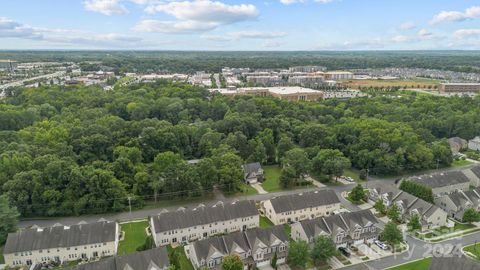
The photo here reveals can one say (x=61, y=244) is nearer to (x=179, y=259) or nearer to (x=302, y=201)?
(x=179, y=259)

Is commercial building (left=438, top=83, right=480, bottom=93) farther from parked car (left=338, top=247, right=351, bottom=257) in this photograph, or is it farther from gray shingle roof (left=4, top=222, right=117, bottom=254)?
gray shingle roof (left=4, top=222, right=117, bottom=254)

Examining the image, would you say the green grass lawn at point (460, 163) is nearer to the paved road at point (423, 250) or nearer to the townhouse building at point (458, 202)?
the townhouse building at point (458, 202)

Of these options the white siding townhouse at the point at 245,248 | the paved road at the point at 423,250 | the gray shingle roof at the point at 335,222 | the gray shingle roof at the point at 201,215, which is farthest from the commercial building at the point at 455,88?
the white siding townhouse at the point at 245,248

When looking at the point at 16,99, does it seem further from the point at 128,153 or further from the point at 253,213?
the point at 253,213

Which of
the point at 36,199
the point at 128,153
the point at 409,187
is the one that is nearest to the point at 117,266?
the point at 36,199

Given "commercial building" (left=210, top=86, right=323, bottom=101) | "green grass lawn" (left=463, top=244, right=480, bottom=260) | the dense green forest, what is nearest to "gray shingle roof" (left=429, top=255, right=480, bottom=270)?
"green grass lawn" (left=463, top=244, right=480, bottom=260)
